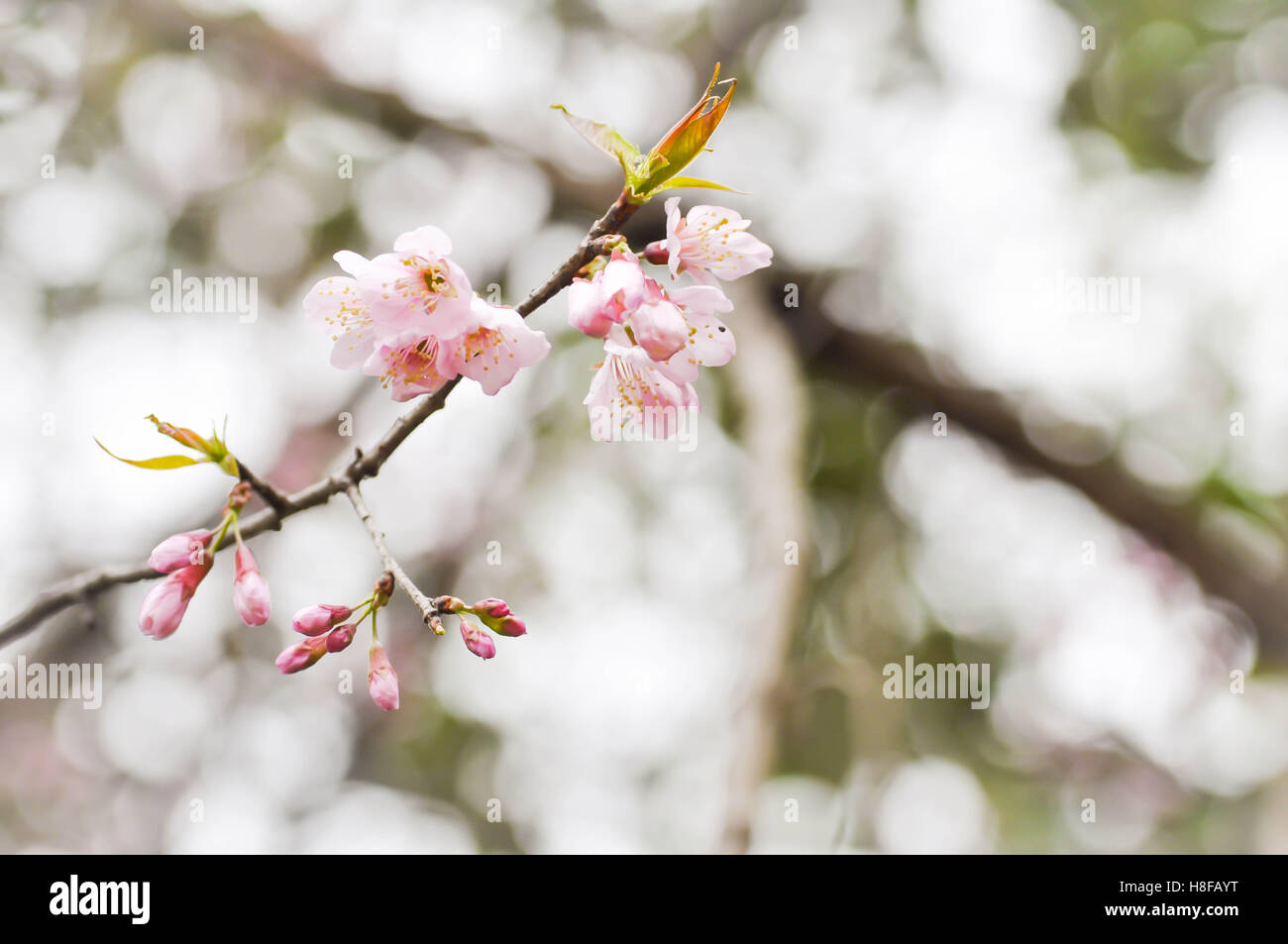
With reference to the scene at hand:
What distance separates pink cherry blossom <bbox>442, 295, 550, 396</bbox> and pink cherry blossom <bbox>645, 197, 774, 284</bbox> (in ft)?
0.50

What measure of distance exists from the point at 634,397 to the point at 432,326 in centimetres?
27

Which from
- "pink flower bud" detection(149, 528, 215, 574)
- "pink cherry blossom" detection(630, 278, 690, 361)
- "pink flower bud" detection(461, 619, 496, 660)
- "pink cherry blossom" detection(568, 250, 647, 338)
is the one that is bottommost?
"pink flower bud" detection(461, 619, 496, 660)

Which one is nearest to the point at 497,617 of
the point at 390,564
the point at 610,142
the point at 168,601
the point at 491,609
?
the point at 491,609

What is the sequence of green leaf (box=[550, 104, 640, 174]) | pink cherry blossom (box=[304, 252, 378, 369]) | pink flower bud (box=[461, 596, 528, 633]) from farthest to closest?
1. pink cherry blossom (box=[304, 252, 378, 369])
2. pink flower bud (box=[461, 596, 528, 633])
3. green leaf (box=[550, 104, 640, 174])

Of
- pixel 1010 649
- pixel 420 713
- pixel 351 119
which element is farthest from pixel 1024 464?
pixel 351 119

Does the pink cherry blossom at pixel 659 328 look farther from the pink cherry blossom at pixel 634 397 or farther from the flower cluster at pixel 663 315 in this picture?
the pink cherry blossom at pixel 634 397

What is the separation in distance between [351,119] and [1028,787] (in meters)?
3.95

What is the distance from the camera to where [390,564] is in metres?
0.77

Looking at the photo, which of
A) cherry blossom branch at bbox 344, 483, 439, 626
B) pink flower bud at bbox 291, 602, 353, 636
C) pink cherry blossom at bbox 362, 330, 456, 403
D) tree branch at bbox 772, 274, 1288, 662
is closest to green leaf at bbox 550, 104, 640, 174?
pink cherry blossom at bbox 362, 330, 456, 403

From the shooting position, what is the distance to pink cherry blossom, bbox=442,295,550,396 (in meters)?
0.79

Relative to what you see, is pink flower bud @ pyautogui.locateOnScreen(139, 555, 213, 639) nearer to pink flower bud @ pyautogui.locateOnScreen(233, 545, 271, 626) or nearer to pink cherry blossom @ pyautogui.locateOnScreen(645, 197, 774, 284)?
pink flower bud @ pyautogui.locateOnScreen(233, 545, 271, 626)

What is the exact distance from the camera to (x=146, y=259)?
3236mm

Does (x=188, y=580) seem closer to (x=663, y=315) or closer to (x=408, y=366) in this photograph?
(x=408, y=366)
